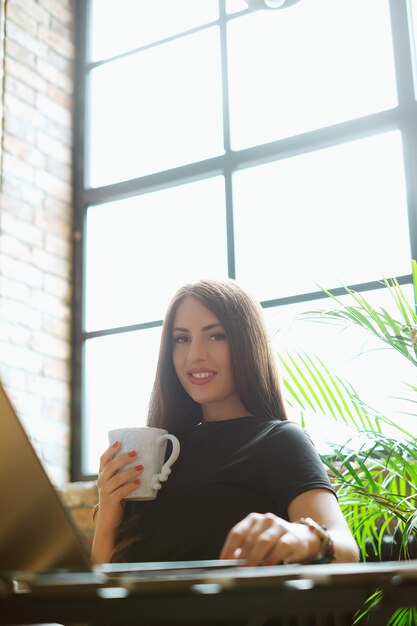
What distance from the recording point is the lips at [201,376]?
1.44 metres

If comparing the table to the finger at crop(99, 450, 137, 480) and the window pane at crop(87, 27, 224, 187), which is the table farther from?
the window pane at crop(87, 27, 224, 187)

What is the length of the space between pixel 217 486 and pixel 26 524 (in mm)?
663

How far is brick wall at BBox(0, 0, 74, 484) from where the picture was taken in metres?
3.21

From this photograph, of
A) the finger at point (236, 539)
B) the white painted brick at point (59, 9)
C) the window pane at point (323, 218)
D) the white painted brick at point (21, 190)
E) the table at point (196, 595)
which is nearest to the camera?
the table at point (196, 595)

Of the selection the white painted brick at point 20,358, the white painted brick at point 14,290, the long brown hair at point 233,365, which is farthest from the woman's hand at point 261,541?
the white painted brick at point 14,290

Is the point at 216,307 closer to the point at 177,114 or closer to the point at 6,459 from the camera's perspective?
the point at 6,459

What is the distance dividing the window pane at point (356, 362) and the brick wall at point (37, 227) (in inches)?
39.1

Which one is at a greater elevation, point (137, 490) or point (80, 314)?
point (80, 314)

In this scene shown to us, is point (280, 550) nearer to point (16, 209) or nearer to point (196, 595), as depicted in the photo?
point (196, 595)

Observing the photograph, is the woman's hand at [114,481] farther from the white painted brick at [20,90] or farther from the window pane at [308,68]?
the white painted brick at [20,90]

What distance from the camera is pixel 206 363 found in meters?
1.44

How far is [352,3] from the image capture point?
3.15m

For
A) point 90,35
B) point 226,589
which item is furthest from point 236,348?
point 90,35

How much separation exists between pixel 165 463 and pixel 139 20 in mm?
2900
